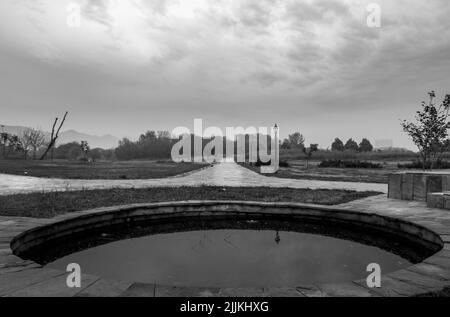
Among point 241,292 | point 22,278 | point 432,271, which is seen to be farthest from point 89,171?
point 432,271

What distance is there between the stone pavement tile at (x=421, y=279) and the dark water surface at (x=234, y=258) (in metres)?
0.83

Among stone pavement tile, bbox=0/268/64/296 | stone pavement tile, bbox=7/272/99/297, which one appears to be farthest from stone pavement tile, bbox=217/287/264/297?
stone pavement tile, bbox=0/268/64/296

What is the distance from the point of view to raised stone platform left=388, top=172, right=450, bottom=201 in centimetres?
830

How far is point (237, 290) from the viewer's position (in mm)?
2531

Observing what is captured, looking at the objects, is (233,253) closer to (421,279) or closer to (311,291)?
(311,291)

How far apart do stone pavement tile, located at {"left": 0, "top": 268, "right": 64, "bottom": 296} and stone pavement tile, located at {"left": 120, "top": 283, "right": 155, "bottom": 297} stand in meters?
0.83

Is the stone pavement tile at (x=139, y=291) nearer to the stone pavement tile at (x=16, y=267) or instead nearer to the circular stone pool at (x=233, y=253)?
the circular stone pool at (x=233, y=253)

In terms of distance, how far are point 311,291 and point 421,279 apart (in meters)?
1.06

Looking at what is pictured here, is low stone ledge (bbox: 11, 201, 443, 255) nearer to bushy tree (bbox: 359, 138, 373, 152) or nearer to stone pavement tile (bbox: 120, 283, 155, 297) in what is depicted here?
stone pavement tile (bbox: 120, 283, 155, 297)

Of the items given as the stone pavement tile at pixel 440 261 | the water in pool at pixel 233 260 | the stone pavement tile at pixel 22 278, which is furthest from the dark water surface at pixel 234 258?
the stone pavement tile at pixel 22 278

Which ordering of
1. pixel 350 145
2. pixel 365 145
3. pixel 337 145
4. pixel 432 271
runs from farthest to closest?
pixel 350 145 → pixel 337 145 → pixel 365 145 → pixel 432 271

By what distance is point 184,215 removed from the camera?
666cm
